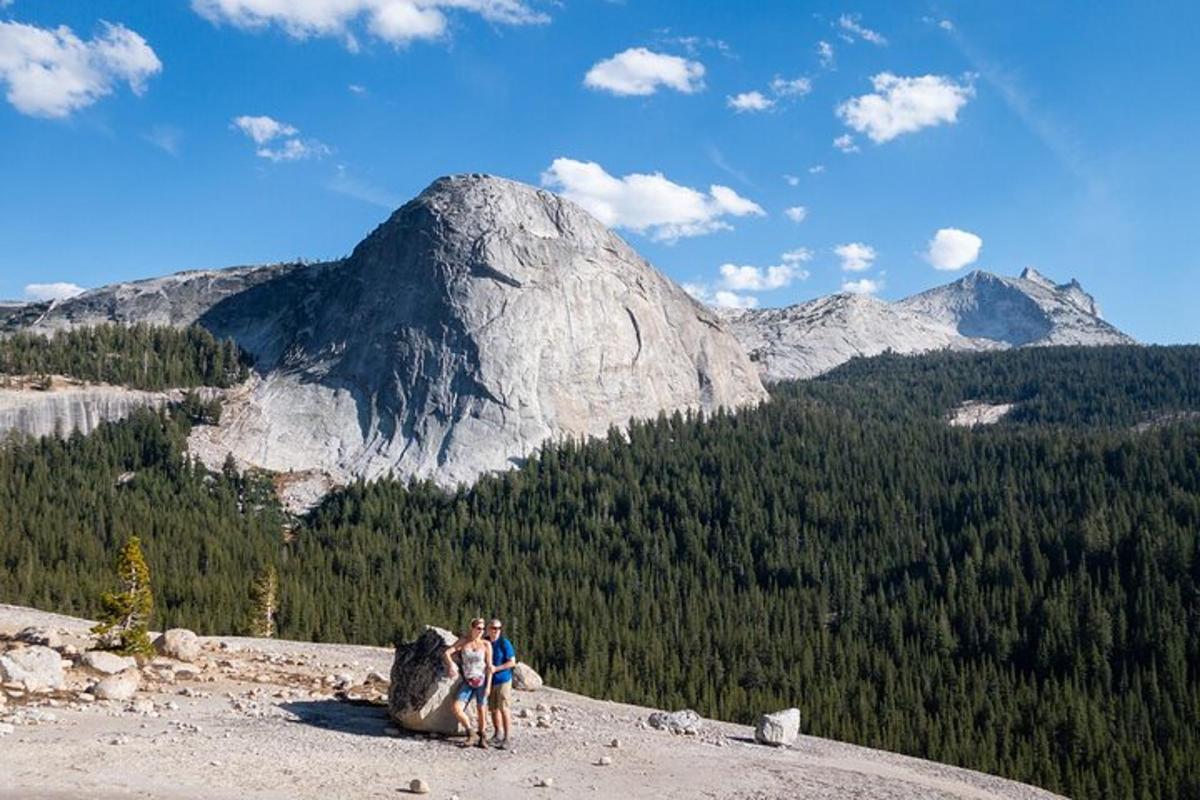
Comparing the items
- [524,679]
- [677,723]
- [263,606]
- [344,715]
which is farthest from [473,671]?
[263,606]

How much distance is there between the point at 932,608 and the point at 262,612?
80.5 metres

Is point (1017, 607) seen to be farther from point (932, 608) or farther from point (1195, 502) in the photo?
point (1195, 502)

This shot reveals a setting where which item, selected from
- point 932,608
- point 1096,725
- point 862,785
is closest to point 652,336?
point 932,608

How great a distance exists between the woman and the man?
22 cm

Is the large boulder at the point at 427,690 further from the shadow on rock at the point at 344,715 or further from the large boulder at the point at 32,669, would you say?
the large boulder at the point at 32,669

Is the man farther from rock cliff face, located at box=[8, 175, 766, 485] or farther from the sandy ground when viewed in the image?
rock cliff face, located at box=[8, 175, 766, 485]

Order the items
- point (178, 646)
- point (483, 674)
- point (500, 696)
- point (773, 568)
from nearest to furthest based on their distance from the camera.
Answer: point (483, 674)
point (500, 696)
point (178, 646)
point (773, 568)

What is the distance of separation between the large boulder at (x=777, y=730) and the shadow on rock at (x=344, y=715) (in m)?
12.6

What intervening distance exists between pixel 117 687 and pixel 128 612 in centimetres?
983

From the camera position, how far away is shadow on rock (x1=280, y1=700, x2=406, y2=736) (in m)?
26.4

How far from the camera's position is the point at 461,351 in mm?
165250

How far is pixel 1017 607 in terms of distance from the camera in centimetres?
11894

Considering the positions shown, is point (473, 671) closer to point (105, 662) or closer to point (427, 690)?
point (427, 690)

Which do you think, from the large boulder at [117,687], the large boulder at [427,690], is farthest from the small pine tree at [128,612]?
the large boulder at [427,690]
